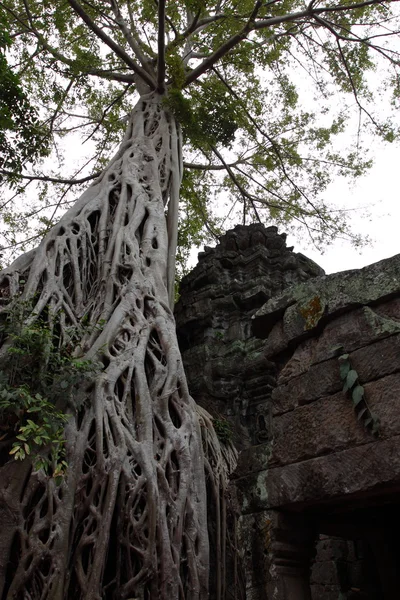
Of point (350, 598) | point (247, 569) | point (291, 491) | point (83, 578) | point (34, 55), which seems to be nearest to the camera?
point (291, 491)

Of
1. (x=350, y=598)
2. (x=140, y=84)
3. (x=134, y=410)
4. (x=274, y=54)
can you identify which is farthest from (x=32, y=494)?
(x=274, y=54)

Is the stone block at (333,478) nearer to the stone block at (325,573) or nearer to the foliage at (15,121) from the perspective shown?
the stone block at (325,573)

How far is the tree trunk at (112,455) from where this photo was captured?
268 cm

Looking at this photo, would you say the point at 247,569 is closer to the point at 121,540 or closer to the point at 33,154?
the point at 121,540

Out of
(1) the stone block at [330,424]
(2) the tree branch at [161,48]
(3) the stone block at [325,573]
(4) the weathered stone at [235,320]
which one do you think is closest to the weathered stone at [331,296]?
(1) the stone block at [330,424]

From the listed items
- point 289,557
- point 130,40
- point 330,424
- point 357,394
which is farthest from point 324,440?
point 130,40

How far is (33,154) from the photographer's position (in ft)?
17.6

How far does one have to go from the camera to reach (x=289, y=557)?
188cm

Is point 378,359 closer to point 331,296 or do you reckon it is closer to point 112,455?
Answer: point 331,296

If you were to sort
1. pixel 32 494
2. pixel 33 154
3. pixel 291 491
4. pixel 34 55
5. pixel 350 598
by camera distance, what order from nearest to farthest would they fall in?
pixel 291 491
pixel 32 494
pixel 350 598
pixel 33 154
pixel 34 55

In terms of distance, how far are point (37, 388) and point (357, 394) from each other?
1.94 meters

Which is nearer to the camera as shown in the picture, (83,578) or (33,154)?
(83,578)

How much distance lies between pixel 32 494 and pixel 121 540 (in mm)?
516

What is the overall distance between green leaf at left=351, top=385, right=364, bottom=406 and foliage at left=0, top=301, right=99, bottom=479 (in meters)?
1.59
